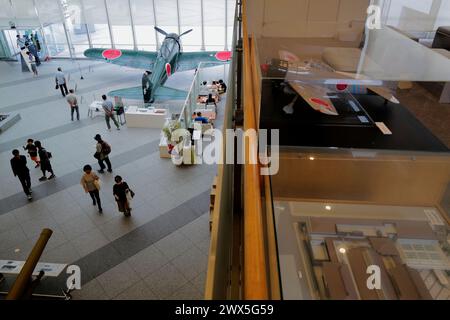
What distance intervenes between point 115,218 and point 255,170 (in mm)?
5811

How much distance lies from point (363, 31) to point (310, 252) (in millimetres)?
7017

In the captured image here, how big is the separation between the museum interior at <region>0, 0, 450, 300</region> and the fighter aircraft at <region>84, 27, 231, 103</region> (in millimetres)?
75

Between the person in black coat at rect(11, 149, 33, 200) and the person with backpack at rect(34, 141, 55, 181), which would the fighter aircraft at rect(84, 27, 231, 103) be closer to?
the person with backpack at rect(34, 141, 55, 181)

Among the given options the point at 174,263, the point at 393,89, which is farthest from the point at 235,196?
the point at 174,263

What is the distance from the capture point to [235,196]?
64.6 inches

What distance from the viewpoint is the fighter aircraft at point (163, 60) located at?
12032mm

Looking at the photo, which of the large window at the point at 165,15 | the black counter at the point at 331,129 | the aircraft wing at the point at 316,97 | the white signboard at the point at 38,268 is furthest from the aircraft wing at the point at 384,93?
the large window at the point at 165,15

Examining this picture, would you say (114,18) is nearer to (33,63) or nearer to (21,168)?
(33,63)

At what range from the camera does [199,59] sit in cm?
1432

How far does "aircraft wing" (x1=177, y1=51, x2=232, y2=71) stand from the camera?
46.3 ft

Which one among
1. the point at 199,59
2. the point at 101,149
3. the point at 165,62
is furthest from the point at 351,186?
the point at 199,59

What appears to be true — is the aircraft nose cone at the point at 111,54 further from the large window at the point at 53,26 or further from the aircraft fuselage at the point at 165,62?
the large window at the point at 53,26

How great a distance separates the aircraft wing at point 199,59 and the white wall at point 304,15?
7255 millimetres

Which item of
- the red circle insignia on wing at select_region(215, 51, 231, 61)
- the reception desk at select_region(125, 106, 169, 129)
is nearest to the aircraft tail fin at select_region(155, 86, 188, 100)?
the reception desk at select_region(125, 106, 169, 129)
